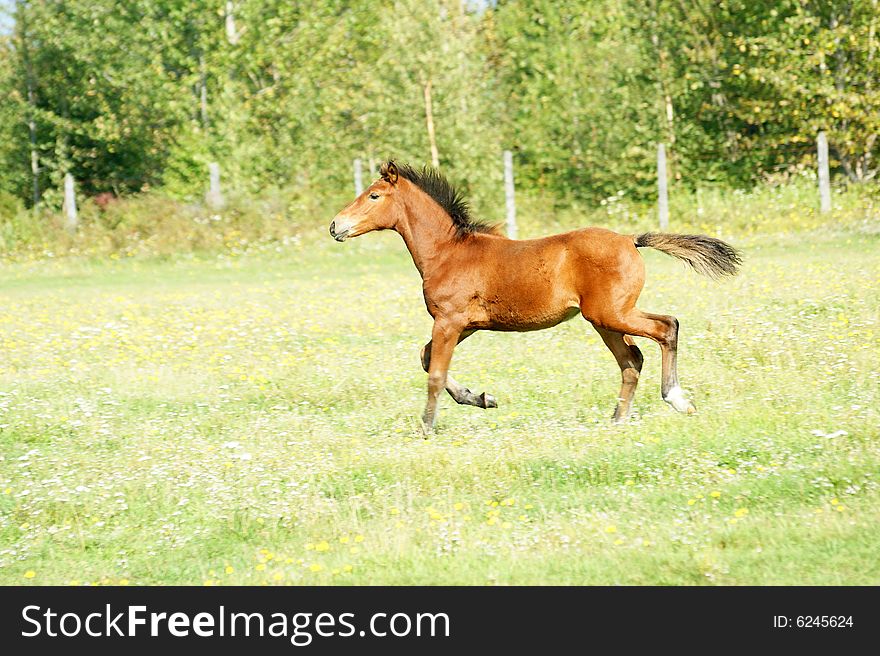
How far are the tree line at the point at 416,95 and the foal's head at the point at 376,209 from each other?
68.8 ft

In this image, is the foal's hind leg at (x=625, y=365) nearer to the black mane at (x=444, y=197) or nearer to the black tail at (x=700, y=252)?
the black tail at (x=700, y=252)

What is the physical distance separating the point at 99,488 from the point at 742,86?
2653 centimetres

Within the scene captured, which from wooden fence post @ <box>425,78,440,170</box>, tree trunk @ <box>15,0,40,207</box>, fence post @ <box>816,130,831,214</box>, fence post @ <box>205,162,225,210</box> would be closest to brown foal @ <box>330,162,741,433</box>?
fence post @ <box>816,130,831,214</box>

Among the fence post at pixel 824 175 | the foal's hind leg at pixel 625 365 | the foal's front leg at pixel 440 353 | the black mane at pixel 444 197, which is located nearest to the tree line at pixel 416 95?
the fence post at pixel 824 175

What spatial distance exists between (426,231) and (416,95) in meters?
22.8

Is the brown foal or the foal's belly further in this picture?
the foal's belly

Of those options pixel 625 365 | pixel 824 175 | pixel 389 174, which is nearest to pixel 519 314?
pixel 625 365

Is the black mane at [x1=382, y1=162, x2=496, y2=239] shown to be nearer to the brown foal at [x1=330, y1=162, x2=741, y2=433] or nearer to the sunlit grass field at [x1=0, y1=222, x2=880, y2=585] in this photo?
the brown foal at [x1=330, y1=162, x2=741, y2=433]

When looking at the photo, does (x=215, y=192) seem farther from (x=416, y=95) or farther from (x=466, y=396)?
(x=466, y=396)

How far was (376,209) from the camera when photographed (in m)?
10.1

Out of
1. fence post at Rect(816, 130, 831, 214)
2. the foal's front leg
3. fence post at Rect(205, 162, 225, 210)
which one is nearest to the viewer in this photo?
the foal's front leg

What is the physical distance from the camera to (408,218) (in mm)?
10195

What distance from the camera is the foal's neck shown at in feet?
33.2

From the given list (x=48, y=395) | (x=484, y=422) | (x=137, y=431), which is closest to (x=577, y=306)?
(x=484, y=422)
